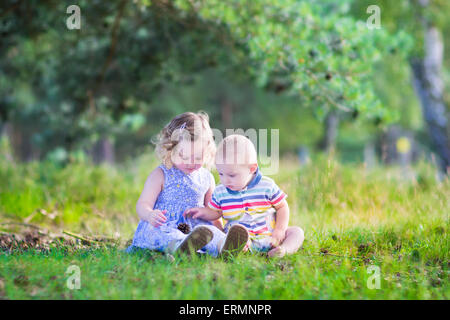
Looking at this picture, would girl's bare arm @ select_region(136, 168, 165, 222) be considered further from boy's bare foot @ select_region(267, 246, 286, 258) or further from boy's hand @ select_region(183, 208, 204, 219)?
boy's bare foot @ select_region(267, 246, 286, 258)

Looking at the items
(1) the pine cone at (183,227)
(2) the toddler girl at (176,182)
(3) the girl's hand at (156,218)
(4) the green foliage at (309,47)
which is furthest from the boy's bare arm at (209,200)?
(4) the green foliage at (309,47)

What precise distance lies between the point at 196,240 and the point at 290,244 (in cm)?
73

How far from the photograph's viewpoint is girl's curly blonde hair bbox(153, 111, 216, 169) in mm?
3279

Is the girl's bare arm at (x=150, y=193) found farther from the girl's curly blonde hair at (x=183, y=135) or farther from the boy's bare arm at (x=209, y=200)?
the boy's bare arm at (x=209, y=200)

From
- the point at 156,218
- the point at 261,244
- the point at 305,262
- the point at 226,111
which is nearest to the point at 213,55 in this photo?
the point at 156,218

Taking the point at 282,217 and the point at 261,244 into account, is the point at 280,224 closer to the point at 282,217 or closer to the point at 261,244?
the point at 282,217

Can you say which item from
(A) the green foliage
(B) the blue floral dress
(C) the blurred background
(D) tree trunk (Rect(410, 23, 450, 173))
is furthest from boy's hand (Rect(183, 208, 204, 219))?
(D) tree trunk (Rect(410, 23, 450, 173))

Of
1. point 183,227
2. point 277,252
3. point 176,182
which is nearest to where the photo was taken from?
point 277,252

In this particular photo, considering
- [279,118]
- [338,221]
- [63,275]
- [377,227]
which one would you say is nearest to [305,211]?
[338,221]

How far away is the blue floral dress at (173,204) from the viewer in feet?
10.3

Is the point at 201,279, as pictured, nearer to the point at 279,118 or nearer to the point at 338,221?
the point at 338,221

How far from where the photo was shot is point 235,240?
2.84 m

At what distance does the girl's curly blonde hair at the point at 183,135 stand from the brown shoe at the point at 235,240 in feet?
2.62

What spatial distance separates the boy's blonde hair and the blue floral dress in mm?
498
